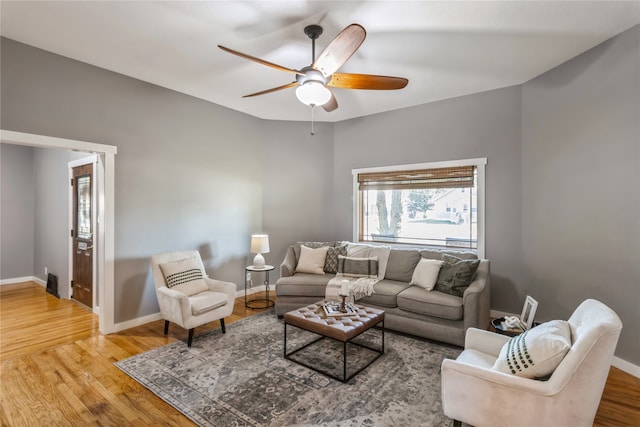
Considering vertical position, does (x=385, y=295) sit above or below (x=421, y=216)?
below

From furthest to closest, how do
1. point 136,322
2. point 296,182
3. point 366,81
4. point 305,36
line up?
point 296,182 → point 136,322 → point 305,36 → point 366,81

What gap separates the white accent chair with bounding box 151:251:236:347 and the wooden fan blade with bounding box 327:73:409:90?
2575 millimetres

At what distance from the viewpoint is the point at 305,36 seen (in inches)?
111

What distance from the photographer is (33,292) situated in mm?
5121

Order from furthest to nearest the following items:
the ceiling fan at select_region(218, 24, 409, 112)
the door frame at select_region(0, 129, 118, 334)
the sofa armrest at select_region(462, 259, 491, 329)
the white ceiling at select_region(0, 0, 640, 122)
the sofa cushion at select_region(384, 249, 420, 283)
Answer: the sofa cushion at select_region(384, 249, 420, 283)
the door frame at select_region(0, 129, 118, 334)
the sofa armrest at select_region(462, 259, 491, 329)
the white ceiling at select_region(0, 0, 640, 122)
the ceiling fan at select_region(218, 24, 409, 112)

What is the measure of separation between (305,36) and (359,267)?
281 centimetres

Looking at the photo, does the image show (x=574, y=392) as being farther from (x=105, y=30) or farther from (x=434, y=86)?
(x=105, y=30)

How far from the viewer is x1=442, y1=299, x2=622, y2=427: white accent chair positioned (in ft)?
4.87

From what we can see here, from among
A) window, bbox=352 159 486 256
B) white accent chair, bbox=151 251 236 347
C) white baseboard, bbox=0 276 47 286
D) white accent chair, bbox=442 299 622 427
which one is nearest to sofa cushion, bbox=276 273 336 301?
white accent chair, bbox=151 251 236 347

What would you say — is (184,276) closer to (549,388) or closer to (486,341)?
(486,341)

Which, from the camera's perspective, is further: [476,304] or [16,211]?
[16,211]

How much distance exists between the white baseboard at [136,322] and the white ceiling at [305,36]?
298 centimetres

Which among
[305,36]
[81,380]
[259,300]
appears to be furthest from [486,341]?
[259,300]

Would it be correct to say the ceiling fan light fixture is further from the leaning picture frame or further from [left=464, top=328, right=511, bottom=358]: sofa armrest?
the leaning picture frame
